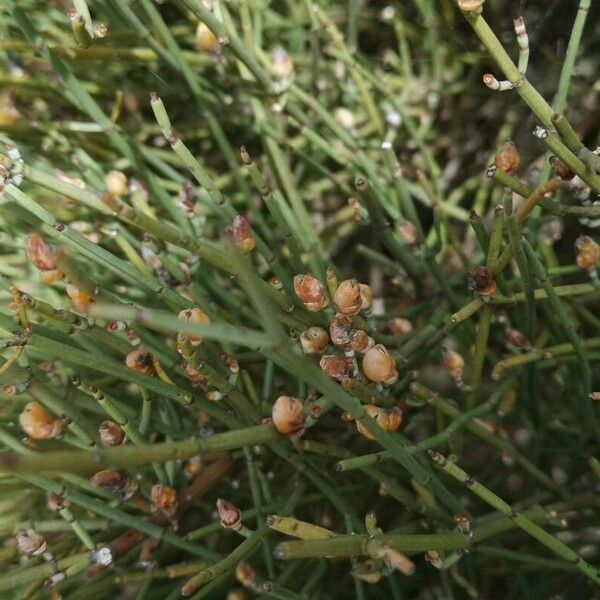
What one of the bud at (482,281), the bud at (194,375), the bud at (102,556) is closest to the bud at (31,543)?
the bud at (102,556)

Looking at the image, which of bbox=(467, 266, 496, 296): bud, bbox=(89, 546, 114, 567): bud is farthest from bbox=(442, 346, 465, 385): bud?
bbox=(89, 546, 114, 567): bud

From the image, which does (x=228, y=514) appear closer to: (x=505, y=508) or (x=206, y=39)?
(x=505, y=508)

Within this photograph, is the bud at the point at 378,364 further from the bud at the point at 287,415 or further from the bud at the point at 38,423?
the bud at the point at 38,423

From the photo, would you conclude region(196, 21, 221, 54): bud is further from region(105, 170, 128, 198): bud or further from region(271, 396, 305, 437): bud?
region(271, 396, 305, 437): bud

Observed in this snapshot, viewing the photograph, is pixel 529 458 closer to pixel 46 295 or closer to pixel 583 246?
pixel 583 246

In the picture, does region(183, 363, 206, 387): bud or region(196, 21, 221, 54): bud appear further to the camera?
region(196, 21, 221, 54): bud

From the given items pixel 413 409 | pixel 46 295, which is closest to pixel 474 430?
pixel 413 409

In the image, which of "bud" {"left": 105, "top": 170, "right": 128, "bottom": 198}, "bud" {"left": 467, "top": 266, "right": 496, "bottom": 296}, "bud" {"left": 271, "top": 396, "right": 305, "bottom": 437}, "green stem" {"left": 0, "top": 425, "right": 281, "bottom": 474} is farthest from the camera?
"bud" {"left": 105, "top": 170, "right": 128, "bottom": 198}
